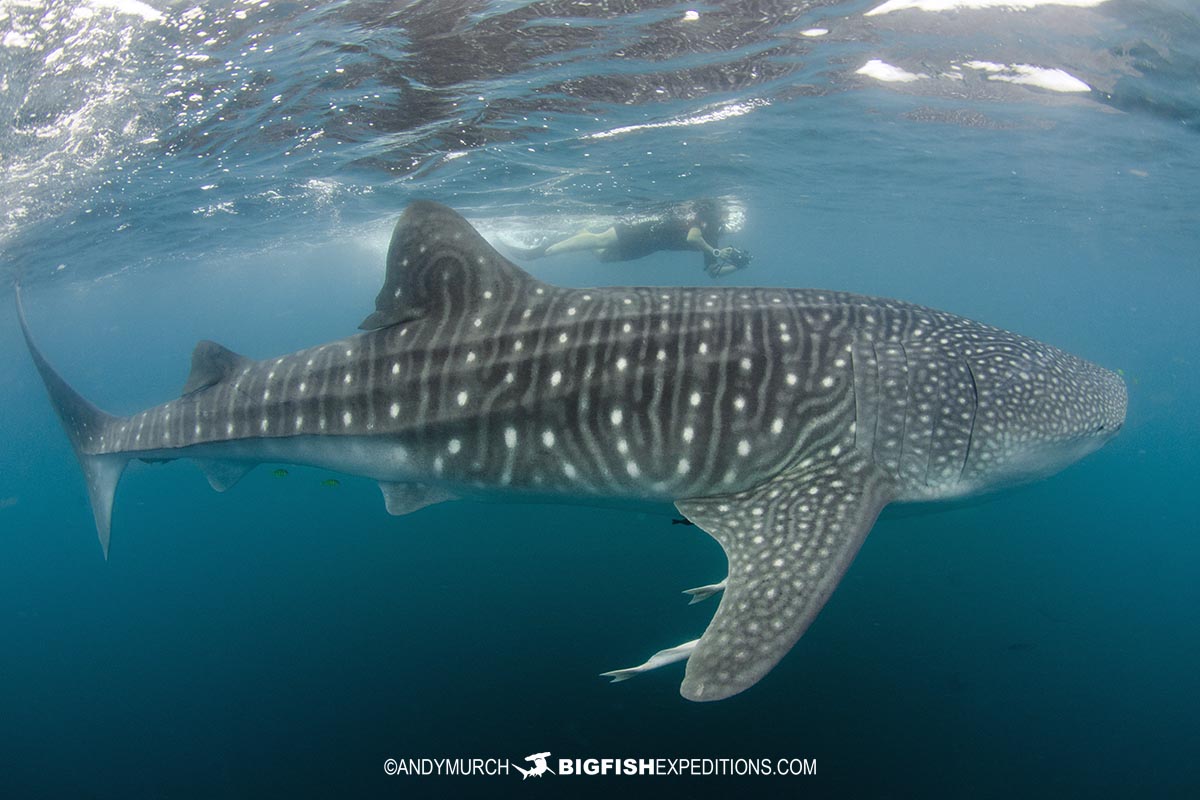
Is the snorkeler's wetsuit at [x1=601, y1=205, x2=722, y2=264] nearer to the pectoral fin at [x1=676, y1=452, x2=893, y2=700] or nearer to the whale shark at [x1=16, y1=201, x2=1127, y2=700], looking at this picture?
the whale shark at [x1=16, y1=201, x2=1127, y2=700]

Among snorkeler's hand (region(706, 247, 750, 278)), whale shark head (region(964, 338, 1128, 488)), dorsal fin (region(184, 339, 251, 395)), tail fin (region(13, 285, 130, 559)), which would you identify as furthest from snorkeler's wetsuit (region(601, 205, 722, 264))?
tail fin (region(13, 285, 130, 559))

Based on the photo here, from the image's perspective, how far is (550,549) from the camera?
1083cm

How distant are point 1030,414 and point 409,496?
15.8ft

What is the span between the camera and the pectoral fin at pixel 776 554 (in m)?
3.20

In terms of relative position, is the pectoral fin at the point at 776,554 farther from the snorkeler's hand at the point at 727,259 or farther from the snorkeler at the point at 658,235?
the snorkeler at the point at 658,235

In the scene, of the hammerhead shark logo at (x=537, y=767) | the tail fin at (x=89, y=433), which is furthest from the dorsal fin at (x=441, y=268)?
the hammerhead shark logo at (x=537, y=767)

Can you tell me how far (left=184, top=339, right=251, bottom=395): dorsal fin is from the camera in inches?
228

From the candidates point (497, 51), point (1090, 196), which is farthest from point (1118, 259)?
point (497, 51)

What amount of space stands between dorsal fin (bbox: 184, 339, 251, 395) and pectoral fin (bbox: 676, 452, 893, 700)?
4.37 metres

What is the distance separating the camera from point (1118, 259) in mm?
44250

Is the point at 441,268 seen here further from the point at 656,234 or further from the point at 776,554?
the point at 656,234

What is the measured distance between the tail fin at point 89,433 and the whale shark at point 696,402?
9.44ft

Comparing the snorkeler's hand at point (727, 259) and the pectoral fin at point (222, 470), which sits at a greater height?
the pectoral fin at point (222, 470)

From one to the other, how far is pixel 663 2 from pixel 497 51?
2706 mm
